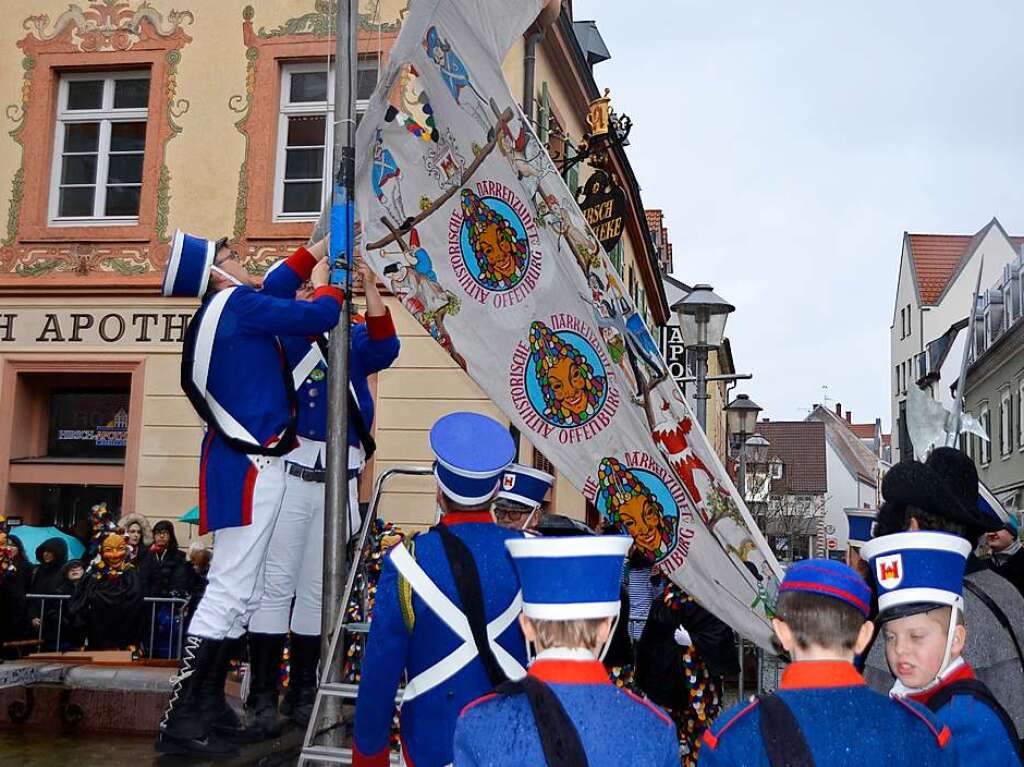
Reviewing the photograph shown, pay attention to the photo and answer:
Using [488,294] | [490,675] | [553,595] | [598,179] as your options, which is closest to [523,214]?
[488,294]

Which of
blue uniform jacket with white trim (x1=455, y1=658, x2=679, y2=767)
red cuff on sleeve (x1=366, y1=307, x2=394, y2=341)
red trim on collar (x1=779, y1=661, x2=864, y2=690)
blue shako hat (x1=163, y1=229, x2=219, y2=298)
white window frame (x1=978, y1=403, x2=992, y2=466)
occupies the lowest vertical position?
blue uniform jacket with white trim (x1=455, y1=658, x2=679, y2=767)

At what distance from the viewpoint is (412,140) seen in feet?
14.8

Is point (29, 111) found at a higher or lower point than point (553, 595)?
higher

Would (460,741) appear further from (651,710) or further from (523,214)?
(523,214)

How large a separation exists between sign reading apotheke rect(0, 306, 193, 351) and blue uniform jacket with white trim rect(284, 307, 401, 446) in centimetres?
853

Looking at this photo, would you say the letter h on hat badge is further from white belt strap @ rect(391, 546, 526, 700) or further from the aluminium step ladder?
the aluminium step ladder

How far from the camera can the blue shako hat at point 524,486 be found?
5.04m

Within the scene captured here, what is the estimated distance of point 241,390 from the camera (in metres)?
4.64

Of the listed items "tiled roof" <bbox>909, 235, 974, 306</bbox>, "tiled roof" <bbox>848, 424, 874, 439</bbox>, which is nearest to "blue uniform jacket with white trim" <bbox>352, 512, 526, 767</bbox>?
"tiled roof" <bbox>909, 235, 974, 306</bbox>

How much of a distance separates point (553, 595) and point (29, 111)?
1331 cm

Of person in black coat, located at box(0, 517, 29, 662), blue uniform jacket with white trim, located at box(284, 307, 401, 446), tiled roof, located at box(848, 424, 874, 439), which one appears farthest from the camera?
tiled roof, located at box(848, 424, 874, 439)

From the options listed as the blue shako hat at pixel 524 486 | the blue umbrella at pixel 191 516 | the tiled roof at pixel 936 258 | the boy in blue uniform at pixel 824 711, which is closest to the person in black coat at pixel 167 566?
the blue umbrella at pixel 191 516

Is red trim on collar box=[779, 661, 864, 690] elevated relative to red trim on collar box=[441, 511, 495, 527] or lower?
lower

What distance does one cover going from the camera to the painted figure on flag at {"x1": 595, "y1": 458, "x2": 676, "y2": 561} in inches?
173
